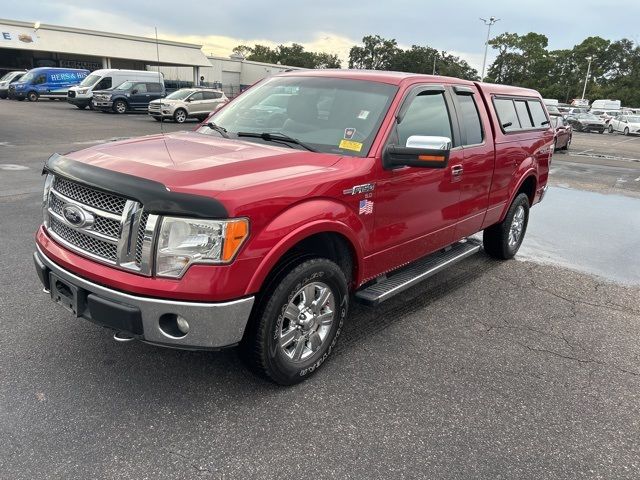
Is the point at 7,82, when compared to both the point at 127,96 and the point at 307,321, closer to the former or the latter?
the point at 127,96

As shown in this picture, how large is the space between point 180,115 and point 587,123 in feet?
93.6

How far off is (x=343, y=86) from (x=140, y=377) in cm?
251

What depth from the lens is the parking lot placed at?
2.52m

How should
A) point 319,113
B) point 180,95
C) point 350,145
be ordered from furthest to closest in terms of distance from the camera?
1. point 180,95
2. point 319,113
3. point 350,145

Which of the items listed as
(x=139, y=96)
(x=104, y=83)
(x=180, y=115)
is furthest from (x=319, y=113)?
(x=104, y=83)

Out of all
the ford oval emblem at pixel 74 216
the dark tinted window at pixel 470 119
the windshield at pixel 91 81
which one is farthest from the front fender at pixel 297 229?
the windshield at pixel 91 81

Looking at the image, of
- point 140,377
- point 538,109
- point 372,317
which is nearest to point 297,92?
point 372,317

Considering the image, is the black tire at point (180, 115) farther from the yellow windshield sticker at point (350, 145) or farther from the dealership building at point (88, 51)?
the yellow windshield sticker at point (350, 145)

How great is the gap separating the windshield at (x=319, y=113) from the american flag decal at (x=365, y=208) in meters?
0.33

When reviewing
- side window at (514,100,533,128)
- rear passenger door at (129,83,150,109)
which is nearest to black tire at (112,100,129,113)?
rear passenger door at (129,83,150,109)

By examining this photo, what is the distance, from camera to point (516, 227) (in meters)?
6.05

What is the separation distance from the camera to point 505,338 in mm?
3986

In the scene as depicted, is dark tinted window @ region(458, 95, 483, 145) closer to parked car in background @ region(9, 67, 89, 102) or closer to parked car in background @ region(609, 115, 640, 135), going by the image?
parked car in background @ region(9, 67, 89, 102)

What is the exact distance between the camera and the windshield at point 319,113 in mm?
3480
